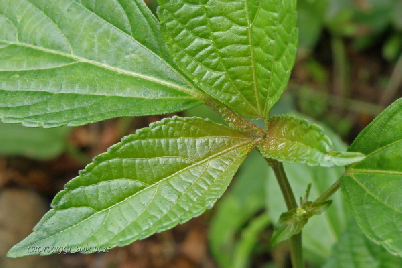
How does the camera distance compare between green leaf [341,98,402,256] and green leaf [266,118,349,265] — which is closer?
green leaf [341,98,402,256]

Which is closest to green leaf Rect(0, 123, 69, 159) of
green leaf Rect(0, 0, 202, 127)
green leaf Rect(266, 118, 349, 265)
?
green leaf Rect(266, 118, 349, 265)

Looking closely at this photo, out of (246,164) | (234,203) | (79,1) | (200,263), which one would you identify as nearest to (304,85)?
(246,164)

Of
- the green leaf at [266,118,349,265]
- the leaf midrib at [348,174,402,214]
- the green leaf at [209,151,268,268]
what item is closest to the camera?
the leaf midrib at [348,174,402,214]

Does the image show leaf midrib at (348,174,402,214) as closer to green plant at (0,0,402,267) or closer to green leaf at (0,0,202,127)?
green plant at (0,0,402,267)

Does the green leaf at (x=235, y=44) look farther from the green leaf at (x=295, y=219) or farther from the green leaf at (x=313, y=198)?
the green leaf at (x=313, y=198)

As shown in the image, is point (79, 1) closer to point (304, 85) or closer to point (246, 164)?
point (246, 164)
